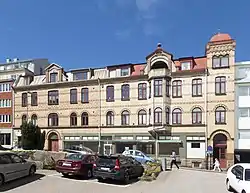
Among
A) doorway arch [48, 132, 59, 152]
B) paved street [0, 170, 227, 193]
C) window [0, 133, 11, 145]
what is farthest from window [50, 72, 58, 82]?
paved street [0, 170, 227, 193]

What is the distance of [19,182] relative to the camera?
1622cm

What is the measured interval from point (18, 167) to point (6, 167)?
3.45 ft

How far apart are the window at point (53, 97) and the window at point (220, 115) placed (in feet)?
69.3

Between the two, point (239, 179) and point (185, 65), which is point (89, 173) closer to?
point (239, 179)

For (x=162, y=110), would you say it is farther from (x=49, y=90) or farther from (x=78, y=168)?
(x=78, y=168)

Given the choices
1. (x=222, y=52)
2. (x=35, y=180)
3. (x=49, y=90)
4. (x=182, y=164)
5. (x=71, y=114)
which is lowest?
(x=182, y=164)

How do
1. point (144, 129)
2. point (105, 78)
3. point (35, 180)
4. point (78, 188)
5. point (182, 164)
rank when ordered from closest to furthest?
point (78, 188), point (35, 180), point (182, 164), point (144, 129), point (105, 78)

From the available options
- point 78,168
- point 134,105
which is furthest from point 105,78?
point 78,168

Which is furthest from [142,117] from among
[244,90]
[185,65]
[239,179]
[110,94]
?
[239,179]

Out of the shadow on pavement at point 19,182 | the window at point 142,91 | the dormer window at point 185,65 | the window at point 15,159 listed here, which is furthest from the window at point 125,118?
the window at point 15,159

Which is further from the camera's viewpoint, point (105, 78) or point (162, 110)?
point (105, 78)

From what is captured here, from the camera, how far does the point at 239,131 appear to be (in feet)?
113

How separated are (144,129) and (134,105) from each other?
127 inches

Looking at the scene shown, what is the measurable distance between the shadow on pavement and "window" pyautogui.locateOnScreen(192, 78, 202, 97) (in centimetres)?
2230
